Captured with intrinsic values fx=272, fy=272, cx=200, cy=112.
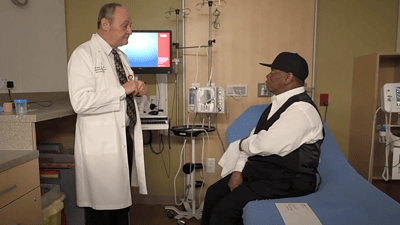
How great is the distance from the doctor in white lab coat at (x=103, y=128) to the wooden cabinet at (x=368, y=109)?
6.94 ft

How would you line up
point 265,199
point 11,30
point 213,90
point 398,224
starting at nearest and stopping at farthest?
point 398,224, point 265,199, point 11,30, point 213,90

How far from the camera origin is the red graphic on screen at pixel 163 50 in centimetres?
250

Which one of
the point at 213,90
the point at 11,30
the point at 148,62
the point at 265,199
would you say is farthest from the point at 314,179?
the point at 11,30

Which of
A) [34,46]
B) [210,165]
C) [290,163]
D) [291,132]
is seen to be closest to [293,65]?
[291,132]

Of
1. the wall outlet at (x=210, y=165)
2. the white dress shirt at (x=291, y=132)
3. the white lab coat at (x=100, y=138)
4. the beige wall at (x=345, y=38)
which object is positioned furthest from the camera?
the wall outlet at (x=210, y=165)

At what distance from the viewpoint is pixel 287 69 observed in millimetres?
1617

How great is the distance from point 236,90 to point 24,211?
78.5 inches

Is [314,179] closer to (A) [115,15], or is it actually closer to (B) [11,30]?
(A) [115,15]

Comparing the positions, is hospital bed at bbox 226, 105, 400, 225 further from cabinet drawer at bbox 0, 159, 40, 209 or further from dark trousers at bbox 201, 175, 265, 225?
cabinet drawer at bbox 0, 159, 40, 209

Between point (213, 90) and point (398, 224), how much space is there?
1.62 metres

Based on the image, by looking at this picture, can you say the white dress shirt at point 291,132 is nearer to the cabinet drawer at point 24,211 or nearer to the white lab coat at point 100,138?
the white lab coat at point 100,138

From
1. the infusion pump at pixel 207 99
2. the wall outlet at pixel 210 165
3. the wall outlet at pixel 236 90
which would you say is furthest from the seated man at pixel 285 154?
the wall outlet at pixel 210 165

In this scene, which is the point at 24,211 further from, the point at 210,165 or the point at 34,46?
the point at 210,165

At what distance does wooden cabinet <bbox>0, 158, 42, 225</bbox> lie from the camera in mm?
1194
